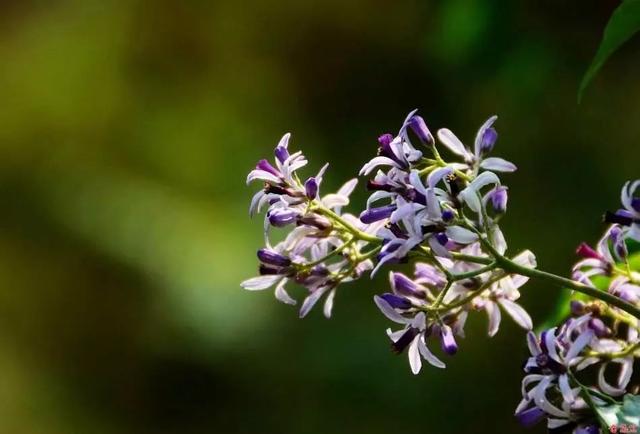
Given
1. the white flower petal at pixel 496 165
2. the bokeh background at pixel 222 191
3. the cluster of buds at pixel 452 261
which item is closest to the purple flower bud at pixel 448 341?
the cluster of buds at pixel 452 261

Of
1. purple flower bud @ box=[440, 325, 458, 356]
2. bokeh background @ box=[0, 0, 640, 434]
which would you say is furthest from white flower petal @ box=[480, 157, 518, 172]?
bokeh background @ box=[0, 0, 640, 434]

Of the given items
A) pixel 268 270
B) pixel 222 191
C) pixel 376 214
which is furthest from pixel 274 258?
pixel 222 191

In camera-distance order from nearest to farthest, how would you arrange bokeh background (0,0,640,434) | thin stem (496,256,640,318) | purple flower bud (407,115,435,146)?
1. thin stem (496,256,640,318)
2. purple flower bud (407,115,435,146)
3. bokeh background (0,0,640,434)

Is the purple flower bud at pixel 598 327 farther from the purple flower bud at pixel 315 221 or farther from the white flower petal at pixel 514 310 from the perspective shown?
the purple flower bud at pixel 315 221

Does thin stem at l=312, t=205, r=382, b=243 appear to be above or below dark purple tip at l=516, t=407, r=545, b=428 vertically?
above

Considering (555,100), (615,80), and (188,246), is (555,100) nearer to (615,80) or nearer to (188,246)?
(615,80)

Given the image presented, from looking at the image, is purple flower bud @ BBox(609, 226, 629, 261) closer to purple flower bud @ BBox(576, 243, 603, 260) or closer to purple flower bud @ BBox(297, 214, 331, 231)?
purple flower bud @ BBox(576, 243, 603, 260)
